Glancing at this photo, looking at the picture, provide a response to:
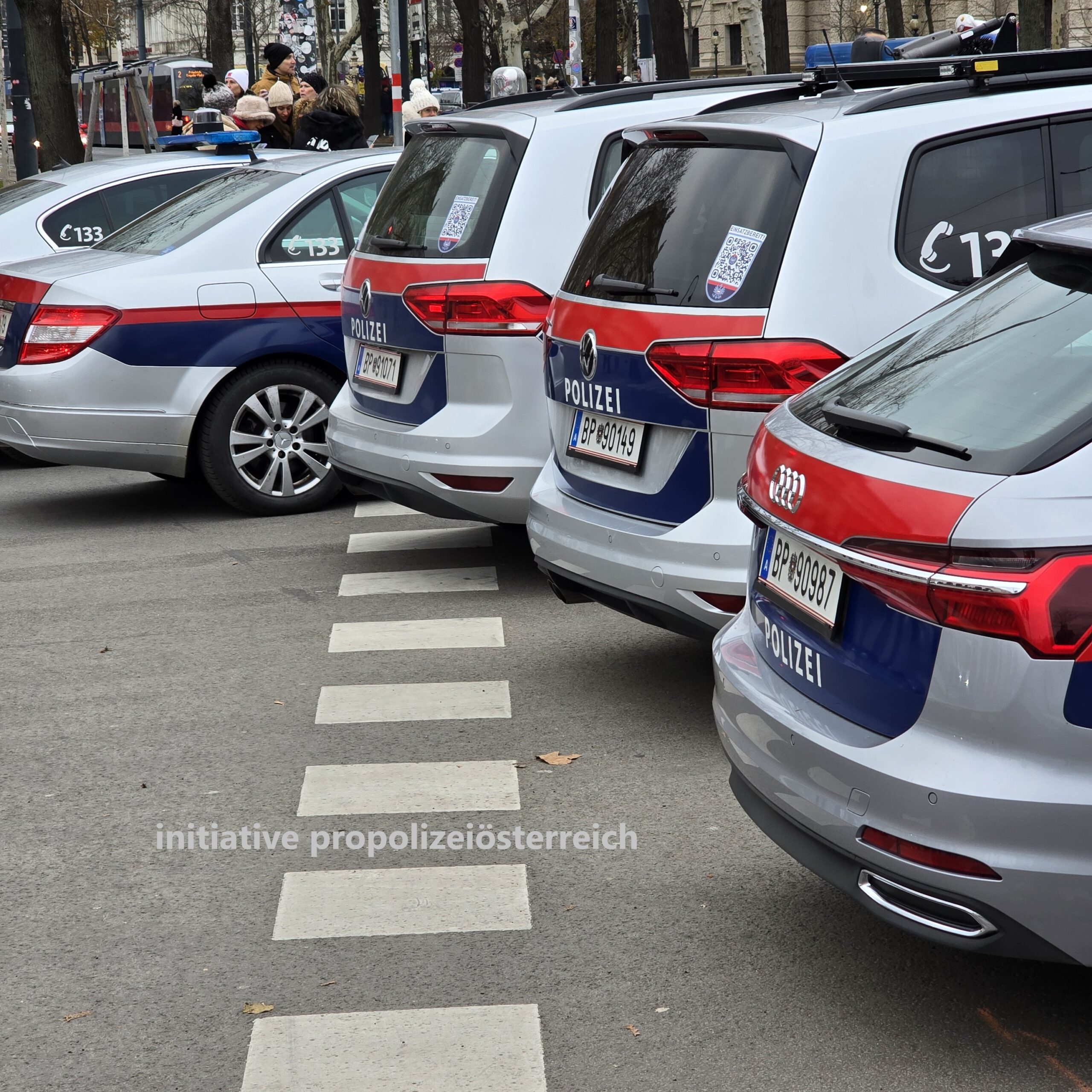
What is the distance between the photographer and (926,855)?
9.52 feet

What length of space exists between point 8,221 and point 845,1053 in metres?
9.00

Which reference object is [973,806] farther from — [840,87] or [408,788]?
[840,87]

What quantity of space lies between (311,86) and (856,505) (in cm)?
1717

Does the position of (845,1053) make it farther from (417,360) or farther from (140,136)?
(140,136)

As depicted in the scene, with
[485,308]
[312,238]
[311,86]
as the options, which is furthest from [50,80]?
[485,308]

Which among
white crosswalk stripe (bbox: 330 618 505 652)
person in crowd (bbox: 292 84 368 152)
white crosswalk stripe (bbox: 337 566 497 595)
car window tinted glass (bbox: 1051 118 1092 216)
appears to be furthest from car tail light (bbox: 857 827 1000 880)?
person in crowd (bbox: 292 84 368 152)

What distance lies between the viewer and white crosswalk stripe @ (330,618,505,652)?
6215 millimetres

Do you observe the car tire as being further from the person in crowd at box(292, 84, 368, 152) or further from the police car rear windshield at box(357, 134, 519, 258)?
the person in crowd at box(292, 84, 368, 152)

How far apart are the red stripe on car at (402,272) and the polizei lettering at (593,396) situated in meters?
1.30

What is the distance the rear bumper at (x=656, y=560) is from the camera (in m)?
4.66

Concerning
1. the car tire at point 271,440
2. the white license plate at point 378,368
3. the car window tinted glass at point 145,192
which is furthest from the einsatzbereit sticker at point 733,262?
the car window tinted glass at point 145,192

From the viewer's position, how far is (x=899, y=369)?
3.41 m

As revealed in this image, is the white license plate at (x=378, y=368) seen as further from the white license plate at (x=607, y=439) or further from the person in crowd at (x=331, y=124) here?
the person in crowd at (x=331, y=124)

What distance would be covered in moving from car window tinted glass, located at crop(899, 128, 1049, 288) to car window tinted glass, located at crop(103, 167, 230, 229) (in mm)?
6961
